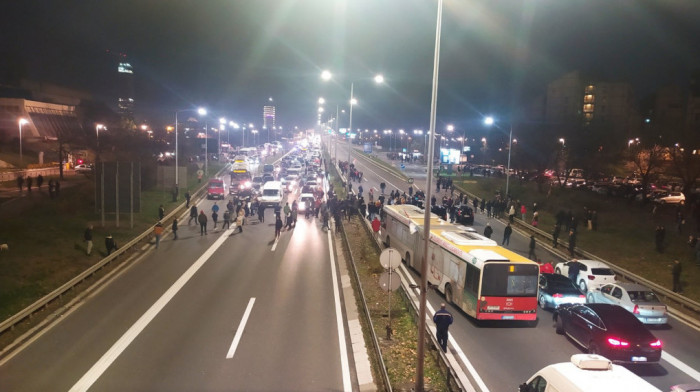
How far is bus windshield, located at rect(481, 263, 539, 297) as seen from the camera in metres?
14.9

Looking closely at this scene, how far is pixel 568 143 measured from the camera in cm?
5288

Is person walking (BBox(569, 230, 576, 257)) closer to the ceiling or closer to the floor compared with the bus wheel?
closer to the ceiling

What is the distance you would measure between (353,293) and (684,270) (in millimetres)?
15849

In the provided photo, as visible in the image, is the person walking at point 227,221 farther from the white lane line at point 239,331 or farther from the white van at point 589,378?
the white van at point 589,378

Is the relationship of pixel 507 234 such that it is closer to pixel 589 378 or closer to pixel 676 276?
pixel 676 276

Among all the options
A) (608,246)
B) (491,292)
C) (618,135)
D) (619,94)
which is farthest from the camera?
(619,94)

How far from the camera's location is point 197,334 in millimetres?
13688

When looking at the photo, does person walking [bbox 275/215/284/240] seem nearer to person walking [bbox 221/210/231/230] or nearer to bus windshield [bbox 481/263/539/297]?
person walking [bbox 221/210/231/230]

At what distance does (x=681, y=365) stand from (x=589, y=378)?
314 inches

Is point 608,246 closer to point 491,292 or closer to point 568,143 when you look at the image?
point 491,292

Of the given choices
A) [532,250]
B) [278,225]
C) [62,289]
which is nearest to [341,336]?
[62,289]

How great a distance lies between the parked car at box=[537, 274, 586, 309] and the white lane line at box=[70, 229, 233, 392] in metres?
13.3

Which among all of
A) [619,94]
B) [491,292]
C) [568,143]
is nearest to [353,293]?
[491,292]

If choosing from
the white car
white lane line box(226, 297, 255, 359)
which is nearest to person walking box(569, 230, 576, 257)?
the white car
